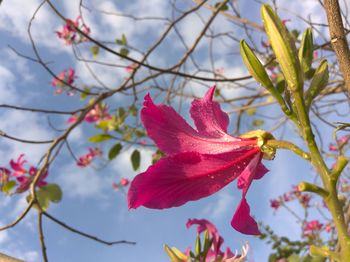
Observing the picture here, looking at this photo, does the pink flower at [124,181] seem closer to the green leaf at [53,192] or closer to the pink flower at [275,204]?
the pink flower at [275,204]

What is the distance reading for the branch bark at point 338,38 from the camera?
0.44 metres

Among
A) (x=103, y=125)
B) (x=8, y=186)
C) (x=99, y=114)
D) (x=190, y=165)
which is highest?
(x=99, y=114)

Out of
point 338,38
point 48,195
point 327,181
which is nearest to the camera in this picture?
point 327,181

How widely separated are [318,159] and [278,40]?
4.6 inches

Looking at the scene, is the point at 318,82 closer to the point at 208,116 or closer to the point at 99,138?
the point at 208,116

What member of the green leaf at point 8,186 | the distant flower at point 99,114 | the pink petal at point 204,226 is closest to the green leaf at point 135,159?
the green leaf at point 8,186

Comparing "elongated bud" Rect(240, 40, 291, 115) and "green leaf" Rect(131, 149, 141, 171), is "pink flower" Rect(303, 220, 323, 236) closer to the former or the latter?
"green leaf" Rect(131, 149, 141, 171)

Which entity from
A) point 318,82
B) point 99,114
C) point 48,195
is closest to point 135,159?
point 48,195

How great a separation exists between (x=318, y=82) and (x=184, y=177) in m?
0.16

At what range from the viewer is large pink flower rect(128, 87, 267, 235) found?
0.45 m

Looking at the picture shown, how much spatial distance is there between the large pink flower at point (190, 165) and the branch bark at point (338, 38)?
4.5 inches

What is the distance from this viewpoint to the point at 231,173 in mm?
498

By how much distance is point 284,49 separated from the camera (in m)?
0.39

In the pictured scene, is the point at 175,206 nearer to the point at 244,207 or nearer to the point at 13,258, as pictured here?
the point at 244,207
